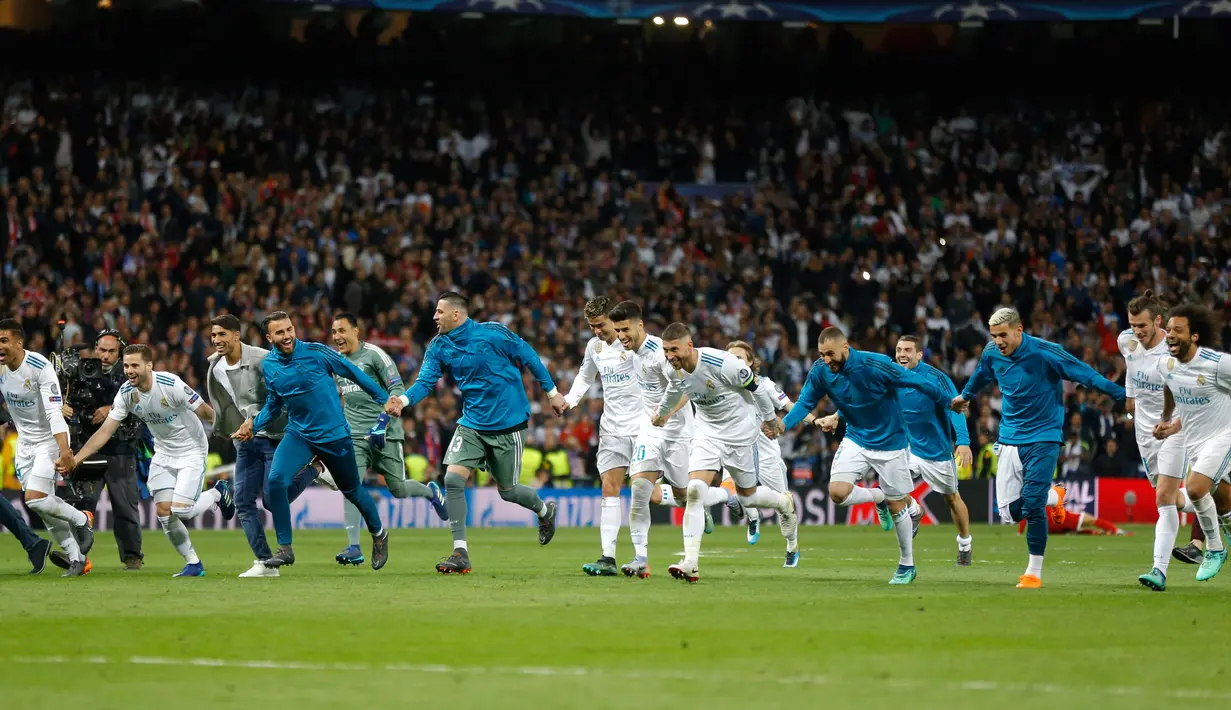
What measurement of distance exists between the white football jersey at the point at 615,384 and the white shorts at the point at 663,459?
4.49 ft

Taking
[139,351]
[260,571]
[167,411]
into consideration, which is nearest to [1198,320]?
[260,571]

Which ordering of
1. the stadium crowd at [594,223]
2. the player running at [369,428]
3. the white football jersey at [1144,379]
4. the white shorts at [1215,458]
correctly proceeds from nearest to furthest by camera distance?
the white shorts at [1215,458] < the white football jersey at [1144,379] < the player running at [369,428] < the stadium crowd at [594,223]

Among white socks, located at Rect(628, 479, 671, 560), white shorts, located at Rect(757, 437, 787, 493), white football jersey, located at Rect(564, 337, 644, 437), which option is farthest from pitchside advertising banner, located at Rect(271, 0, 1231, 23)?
white socks, located at Rect(628, 479, 671, 560)

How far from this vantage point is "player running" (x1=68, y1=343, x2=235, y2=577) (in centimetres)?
1514

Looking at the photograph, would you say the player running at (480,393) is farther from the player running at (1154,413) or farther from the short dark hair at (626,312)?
the player running at (1154,413)

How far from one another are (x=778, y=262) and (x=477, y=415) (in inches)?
799

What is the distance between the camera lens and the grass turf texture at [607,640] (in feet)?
24.5

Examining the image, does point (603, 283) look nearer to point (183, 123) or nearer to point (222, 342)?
point (183, 123)

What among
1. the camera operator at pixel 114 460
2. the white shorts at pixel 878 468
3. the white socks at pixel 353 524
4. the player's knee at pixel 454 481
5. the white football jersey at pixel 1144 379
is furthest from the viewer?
the white socks at pixel 353 524

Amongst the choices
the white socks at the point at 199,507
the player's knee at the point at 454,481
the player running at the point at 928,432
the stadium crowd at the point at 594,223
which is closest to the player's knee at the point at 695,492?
the player's knee at the point at 454,481

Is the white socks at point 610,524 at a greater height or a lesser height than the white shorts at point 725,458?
lesser

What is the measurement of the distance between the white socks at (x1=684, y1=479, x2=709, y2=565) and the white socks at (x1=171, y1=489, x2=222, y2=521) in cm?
457

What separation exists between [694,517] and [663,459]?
1.33m

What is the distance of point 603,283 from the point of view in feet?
110
